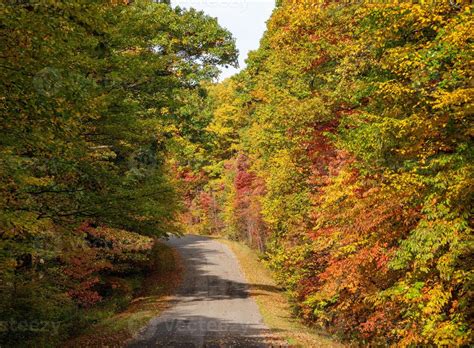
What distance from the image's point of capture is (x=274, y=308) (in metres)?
22.9

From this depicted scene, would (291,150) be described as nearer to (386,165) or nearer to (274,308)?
(274,308)

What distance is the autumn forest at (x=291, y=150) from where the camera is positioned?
7.88 meters

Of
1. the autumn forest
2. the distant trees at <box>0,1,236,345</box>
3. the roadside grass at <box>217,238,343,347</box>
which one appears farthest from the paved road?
the distant trees at <box>0,1,236,345</box>

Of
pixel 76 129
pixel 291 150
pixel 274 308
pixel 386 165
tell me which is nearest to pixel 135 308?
pixel 274 308

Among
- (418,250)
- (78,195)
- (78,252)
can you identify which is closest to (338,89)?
(418,250)

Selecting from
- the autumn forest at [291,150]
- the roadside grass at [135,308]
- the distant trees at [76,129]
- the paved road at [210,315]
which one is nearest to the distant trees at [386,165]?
the autumn forest at [291,150]

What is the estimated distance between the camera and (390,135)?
36.9 ft

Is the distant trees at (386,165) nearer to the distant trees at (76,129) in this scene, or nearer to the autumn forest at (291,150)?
the autumn forest at (291,150)

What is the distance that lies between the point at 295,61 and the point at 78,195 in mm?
12561

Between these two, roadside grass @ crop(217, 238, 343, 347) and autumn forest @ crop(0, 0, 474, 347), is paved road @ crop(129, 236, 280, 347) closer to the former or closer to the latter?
roadside grass @ crop(217, 238, 343, 347)

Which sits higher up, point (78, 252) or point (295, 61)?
point (295, 61)

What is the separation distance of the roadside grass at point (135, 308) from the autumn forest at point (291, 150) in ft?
1.58

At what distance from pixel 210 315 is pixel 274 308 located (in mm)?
4618

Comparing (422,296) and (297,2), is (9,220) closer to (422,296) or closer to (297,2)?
A: (422,296)
